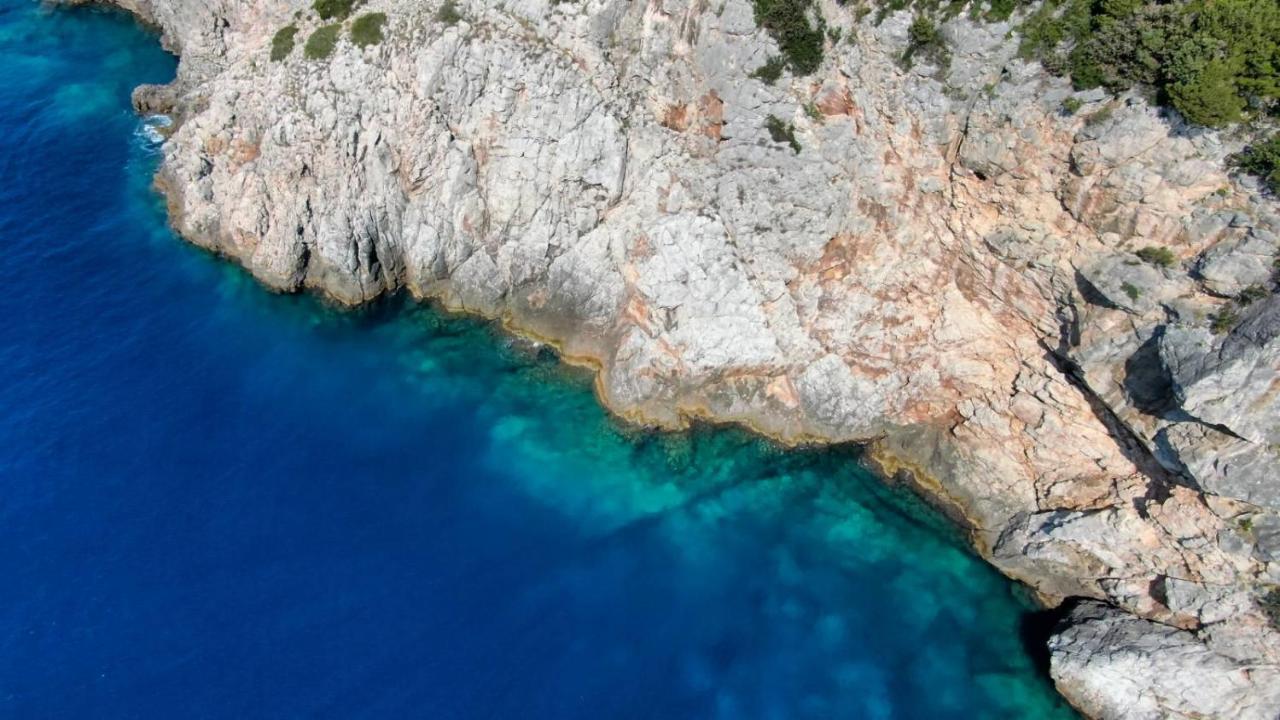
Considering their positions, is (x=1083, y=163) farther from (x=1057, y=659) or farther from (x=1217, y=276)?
(x=1057, y=659)

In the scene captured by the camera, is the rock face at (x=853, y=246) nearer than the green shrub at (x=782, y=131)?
Yes

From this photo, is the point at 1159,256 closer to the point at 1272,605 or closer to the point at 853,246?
the point at 853,246

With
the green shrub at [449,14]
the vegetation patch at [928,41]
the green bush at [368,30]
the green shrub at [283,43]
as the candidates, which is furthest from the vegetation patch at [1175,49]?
the green shrub at [283,43]

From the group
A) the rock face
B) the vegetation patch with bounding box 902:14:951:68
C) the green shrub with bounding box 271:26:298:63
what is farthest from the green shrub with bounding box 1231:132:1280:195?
the green shrub with bounding box 271:26:298:63

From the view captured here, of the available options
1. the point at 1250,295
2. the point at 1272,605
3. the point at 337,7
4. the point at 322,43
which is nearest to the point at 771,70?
the point at 1250,295

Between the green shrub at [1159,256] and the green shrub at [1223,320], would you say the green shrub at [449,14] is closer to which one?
the green shrub at [1159,256]

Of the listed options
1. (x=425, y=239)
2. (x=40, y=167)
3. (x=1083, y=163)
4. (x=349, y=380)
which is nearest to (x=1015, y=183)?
(x=1083, y=163)
